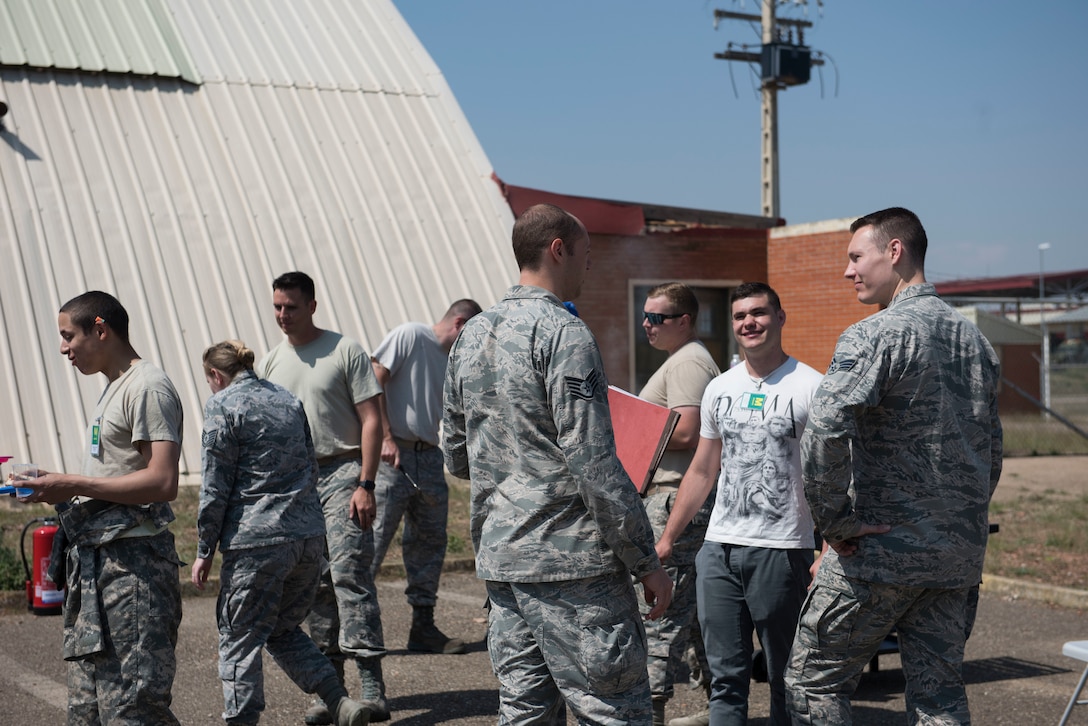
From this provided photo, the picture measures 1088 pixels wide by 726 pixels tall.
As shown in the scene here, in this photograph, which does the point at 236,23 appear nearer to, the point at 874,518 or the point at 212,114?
the point at 212,114

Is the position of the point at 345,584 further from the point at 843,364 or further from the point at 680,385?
the point at 843,364

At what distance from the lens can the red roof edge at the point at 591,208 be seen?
1535 cm

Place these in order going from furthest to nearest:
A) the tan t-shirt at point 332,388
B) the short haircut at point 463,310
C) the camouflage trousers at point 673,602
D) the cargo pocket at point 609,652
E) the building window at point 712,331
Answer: the building window at point 712,331, the short haircut at point 463,310, the tan t-shirt at point 332,388, the camouflage trousers at point 673,602, the cargo pocket at point 609,652

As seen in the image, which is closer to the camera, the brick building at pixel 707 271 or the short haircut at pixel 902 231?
the short haircut at pixel 902 231

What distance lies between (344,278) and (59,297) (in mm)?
3268

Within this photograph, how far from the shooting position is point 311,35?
55.2 ft

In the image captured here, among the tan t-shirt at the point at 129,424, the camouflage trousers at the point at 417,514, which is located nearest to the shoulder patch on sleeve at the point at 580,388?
the tan t-shirt at the point at 129,424

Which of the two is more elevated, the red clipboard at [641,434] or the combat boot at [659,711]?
the red clipboard at [641,434]

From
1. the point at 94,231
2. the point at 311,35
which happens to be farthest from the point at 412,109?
the point at 94,231

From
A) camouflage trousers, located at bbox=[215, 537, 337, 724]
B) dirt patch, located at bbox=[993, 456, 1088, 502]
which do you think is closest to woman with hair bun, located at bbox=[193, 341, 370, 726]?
camouflage trousers, located at bbox=[215, 537, 337, 724]

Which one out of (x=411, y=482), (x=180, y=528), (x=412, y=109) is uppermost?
(x=412, y=109)

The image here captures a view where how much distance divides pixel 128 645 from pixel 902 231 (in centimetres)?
311

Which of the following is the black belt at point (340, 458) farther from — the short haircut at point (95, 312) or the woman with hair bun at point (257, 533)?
the short haircut at point (95, 312)

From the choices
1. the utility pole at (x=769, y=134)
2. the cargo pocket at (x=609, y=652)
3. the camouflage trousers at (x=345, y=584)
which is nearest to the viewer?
the cargo pocket at (x=609, y=652)
